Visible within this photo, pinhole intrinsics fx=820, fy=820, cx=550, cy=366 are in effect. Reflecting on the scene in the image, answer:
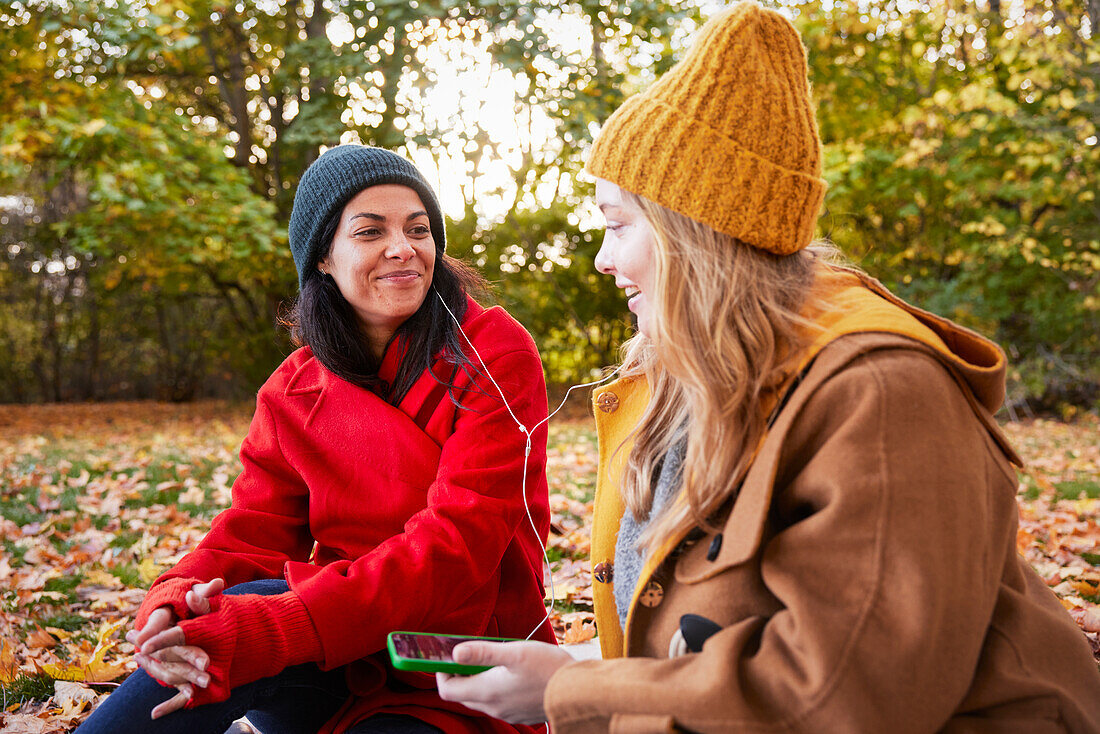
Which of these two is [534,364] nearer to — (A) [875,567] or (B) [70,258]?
(A) [875,567]

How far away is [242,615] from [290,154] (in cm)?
1253

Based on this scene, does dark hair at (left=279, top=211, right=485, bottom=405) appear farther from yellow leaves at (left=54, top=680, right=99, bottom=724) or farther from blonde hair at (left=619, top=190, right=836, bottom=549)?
yellow leaves at (left=54, top=680, right=99, bottom=724)

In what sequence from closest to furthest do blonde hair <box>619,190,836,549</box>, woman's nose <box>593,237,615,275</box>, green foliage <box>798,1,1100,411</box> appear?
blonde hair <box>619,190,836,549</box>
woman's nose <box>593,237,615,275</box>
green foliage <box>798,1,1100,411</box>

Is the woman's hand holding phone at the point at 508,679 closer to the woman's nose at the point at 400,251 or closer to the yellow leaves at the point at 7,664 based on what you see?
the woman's nose at the point at 400,251

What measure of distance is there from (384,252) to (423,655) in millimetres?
1218

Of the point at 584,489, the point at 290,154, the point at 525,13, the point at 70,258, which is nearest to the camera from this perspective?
the point at 584,489

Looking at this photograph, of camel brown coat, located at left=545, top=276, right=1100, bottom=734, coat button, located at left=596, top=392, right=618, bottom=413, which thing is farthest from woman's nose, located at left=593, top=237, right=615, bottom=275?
camel brown coat, located at left=545, top=276, right=1100, bottom=734

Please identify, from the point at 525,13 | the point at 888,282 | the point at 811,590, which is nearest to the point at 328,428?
the point at 811,590

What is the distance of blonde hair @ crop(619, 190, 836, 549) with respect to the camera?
1420 mm

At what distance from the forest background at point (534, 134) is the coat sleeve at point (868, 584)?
773 centimetres

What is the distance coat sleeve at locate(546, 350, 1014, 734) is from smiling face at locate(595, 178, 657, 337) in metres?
0.44

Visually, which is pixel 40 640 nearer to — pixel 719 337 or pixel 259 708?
pixel 259 708

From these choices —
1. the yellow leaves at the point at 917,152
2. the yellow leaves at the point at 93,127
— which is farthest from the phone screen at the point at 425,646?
the yellow leaves at the point at 917,152

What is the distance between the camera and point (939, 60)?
12.7 metres
